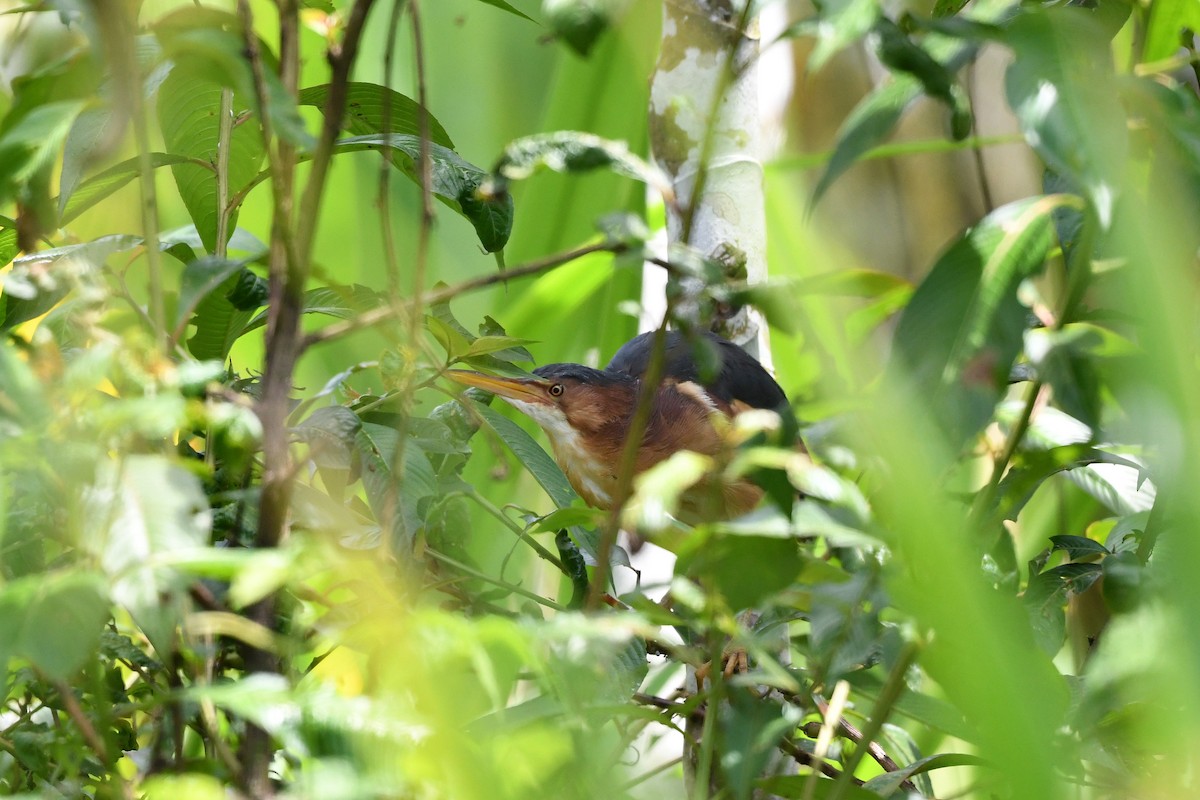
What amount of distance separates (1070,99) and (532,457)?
1.88 feet

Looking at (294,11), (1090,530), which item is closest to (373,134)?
(294,11)

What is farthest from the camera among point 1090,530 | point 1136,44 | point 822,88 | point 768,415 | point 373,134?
point 822,88

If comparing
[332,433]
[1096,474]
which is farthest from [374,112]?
[1096,474]

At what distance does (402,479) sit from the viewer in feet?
2.58

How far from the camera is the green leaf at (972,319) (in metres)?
0.55

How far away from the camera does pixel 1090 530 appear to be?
51.8 inches

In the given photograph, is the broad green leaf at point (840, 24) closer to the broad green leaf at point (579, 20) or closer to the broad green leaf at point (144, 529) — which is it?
the broad green leaf at point (579, 20)

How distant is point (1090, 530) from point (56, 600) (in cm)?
118

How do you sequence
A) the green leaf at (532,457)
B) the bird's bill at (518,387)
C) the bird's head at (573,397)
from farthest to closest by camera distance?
1. the bird's head at (573,397)
2. the bird's bill at (518,387)
3. the green leaf at (532,457)

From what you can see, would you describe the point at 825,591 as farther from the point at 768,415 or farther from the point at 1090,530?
the point at 1090,530

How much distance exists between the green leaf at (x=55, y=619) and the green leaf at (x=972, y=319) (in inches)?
15.5

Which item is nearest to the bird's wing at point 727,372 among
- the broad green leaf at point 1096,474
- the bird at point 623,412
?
the bird at point 623,412

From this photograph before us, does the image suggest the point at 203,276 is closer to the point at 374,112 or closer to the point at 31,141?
the point at 31,141

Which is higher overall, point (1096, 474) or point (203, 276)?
point (203, 276)
